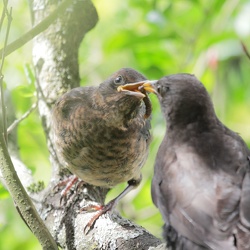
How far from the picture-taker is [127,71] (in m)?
4.14

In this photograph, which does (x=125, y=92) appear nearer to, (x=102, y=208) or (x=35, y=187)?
(x=102, y=208)

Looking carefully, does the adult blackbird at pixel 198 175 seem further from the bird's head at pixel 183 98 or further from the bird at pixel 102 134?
the bird at pixel 102 134

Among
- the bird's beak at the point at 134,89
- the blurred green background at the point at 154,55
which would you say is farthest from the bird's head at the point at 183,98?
the blurred green background at the point at 154,55

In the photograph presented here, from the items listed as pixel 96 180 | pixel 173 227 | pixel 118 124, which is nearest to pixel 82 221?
pixel 96 180

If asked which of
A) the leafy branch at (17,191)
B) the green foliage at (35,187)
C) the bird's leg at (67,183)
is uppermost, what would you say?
the leafy branch at (17,191)

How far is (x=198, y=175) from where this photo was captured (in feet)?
10.2

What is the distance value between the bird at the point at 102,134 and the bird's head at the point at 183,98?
0.90 metres

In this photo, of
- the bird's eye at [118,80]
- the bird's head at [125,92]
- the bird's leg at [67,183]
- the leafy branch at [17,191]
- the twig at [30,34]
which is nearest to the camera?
the leafy branch at [17,191]

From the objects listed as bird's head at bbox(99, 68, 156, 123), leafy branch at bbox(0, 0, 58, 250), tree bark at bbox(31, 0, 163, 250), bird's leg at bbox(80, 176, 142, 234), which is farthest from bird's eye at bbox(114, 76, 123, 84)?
leafy branch at bbox(0, 0, 58, 250)

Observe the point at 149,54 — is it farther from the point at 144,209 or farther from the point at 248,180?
the point at 248,180

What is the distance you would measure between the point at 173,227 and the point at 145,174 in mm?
2441

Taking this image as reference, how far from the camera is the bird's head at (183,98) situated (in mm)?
3277

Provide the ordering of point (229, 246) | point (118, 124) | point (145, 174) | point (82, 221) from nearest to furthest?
point (229, 246), point (82, 221), point (118, 124), point (145, 174)

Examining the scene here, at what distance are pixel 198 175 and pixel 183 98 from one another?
0.40 metres
